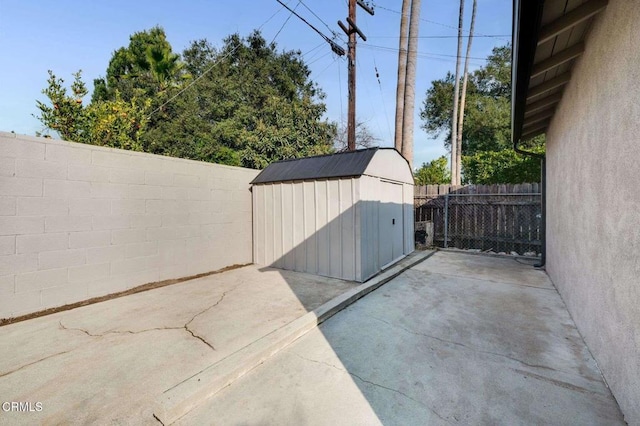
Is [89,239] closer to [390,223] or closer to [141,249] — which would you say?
[141,249]

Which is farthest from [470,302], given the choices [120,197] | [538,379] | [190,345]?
[120,197]

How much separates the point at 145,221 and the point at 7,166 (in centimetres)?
158

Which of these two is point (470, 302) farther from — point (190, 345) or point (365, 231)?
point (190, 345)

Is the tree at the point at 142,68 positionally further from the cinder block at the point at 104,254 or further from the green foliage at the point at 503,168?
the green foliage at the point at 503,168

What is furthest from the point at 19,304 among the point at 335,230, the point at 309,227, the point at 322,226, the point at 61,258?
the point at 335,230

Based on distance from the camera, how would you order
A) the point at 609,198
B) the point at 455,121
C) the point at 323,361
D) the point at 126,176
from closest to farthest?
the point at 609,198 < the point at 323,361 < the point at 126,176 < the point at 455,121

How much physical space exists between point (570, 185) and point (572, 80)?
1180 millimetres

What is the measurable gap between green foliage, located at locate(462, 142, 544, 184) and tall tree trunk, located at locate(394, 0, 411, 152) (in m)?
4.31

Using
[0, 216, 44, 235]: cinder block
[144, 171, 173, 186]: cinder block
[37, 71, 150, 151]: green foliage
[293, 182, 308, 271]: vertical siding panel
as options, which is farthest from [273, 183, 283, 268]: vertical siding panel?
[37, 71, 150, 151]: green foliage

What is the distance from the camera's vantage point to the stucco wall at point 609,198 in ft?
4.97

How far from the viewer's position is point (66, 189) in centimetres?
341

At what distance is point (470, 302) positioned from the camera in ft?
11.8

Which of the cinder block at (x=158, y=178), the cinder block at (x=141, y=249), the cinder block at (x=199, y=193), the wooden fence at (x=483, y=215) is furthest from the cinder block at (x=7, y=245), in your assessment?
the wooden fence at (x=483, y=215)

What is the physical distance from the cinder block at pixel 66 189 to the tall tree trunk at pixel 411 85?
26.5ft
